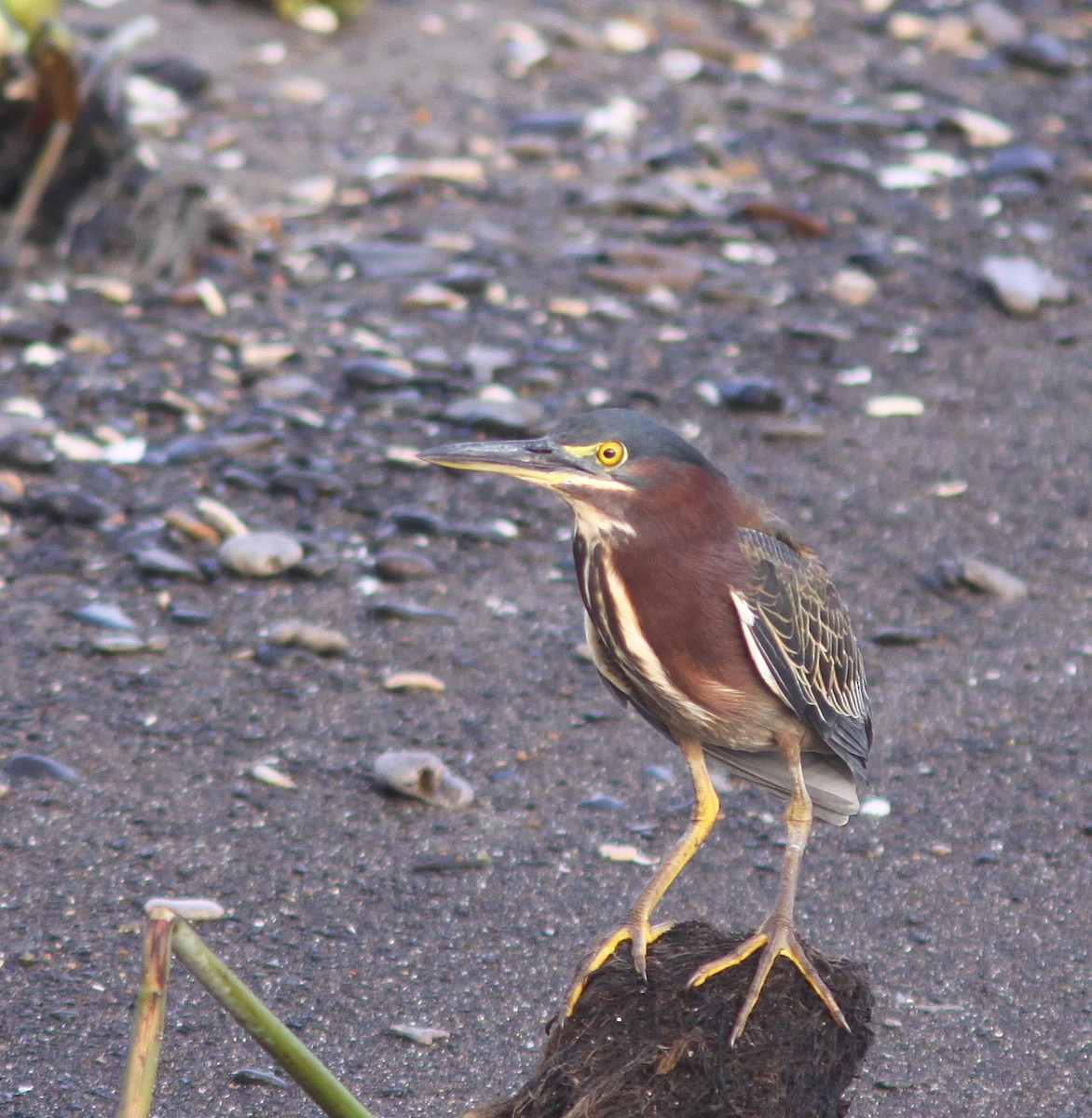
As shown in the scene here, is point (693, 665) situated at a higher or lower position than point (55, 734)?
higher

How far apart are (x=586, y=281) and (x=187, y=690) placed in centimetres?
342

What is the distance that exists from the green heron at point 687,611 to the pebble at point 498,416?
9.49ft

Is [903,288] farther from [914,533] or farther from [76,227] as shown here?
[76,227]

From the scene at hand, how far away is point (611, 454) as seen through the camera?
3387mm

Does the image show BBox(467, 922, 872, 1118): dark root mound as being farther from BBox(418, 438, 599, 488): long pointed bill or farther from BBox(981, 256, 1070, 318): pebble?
BBox(981, 256, 1070, 318): pebble

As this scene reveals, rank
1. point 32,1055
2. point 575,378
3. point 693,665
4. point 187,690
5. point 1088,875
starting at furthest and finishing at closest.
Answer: point 575,378
point 187,690
point 1088,875
point 32,1055
point 693,665

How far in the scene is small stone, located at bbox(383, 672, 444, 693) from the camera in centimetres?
532

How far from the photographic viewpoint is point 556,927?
4.39m

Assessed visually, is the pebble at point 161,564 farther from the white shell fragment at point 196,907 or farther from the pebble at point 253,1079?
the pebble at point 253,1079

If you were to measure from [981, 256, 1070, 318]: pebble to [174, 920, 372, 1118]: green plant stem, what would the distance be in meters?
5.98

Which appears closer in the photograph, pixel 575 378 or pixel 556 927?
pixel 556 927

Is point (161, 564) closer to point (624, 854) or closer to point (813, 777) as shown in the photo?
point (624, 854)

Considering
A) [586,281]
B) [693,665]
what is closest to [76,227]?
[586,281]

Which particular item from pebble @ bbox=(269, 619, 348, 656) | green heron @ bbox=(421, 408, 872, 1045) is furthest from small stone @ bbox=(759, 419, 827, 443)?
green heron @ bbox=(421, 408, 872, 1045)
